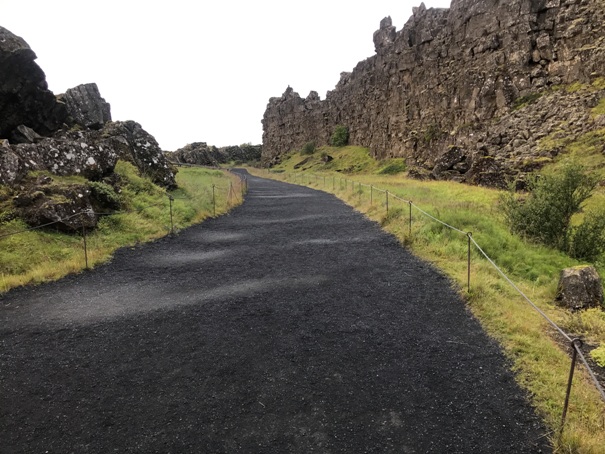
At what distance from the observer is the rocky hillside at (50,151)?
1372cm

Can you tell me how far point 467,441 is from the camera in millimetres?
4930

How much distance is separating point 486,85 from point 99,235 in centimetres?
4580

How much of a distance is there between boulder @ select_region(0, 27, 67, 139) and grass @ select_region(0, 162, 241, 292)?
4.33 metres

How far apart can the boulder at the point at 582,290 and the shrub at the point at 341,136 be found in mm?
83413

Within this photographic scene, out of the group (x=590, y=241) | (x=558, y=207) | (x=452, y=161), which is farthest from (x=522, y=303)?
(x=452, y=161)

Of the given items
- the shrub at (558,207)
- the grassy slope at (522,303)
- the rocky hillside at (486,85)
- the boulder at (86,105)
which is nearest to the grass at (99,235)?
the boulder at (86,105)

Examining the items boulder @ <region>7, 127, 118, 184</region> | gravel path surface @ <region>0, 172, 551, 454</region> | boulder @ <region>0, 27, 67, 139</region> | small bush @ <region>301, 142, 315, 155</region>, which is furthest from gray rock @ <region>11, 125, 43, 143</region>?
small bush @ <region>301, 142, 315, 155</region>

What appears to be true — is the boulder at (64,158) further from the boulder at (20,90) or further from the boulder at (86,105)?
the boulder at (86,105)

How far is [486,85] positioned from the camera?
46656 millimetres

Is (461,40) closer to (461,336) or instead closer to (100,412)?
(461,336)

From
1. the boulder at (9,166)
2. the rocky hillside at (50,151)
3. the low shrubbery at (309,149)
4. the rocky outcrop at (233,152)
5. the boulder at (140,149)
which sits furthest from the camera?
the low shrubbery at (309,149)

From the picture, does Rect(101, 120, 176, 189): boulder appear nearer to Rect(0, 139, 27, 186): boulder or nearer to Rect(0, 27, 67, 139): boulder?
Rect(0, 27, 67, 139): boulder

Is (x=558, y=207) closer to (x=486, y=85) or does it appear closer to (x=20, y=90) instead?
(x=20, y=90)

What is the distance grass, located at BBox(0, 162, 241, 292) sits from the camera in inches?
440
